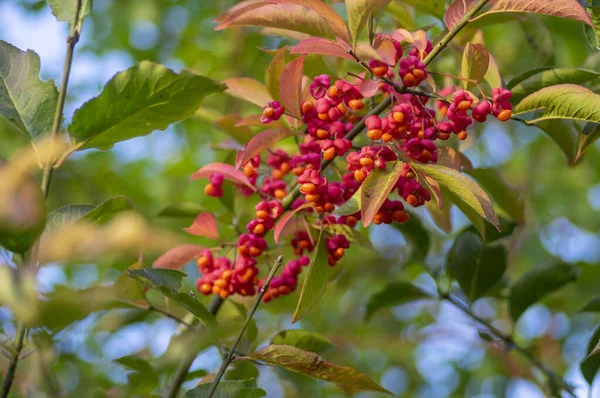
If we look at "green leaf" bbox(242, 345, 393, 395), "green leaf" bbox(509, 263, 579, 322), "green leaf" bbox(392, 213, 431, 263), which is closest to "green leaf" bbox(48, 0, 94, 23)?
"green leaf" bbox(242, 345, 393, 395)

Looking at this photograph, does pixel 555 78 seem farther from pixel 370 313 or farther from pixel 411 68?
pixel 370 313

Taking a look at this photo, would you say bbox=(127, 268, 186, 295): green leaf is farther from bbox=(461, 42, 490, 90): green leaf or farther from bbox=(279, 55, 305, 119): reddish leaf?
bbox=(461, 42, 490, 90): green leaf

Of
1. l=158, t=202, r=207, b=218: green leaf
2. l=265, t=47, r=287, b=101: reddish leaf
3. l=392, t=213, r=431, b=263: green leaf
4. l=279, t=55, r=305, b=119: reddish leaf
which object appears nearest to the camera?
l=279, t=55, r=305, b=119: reddish leaf

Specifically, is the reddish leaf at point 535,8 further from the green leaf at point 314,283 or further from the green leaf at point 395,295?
the green leaf at point 395,295

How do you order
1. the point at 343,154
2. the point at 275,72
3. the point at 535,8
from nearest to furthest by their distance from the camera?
the point at 535,8, the point at 343,154, the point at 275,72

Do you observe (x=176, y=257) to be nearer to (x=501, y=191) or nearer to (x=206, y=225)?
(x=206, y=225)

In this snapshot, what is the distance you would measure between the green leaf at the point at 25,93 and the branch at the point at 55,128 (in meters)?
0.03

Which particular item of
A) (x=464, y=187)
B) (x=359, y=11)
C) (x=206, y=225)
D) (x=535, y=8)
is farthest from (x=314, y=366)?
(x=535, y=8)

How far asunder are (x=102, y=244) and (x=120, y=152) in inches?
132

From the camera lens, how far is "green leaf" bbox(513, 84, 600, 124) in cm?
107

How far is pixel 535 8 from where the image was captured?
41.3 inches

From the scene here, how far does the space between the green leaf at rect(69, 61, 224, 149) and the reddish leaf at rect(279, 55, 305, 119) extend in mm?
118

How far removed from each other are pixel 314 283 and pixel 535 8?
59 centimetres

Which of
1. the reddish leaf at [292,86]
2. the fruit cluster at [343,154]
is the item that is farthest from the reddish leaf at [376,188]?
the reddish leaf at [292,86]
